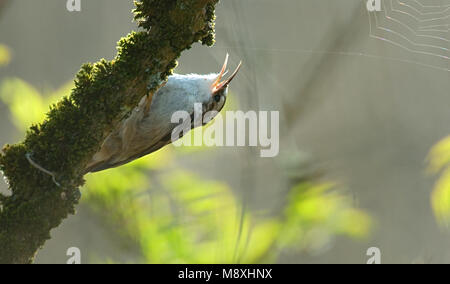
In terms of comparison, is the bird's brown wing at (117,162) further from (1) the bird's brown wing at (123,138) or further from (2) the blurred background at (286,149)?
(2) the blurred background at (286,149)

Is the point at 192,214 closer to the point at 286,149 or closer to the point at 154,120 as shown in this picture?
the point at 286,149

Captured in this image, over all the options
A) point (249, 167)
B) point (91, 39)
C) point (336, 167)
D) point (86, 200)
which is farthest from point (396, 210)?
point (91, 39)

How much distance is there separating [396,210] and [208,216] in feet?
8.74

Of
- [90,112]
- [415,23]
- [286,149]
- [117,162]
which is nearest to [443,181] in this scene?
[286,149]

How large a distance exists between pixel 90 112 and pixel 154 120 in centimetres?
92

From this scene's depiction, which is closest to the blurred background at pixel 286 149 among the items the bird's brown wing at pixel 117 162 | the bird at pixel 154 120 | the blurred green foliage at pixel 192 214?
the blurred green foliage at pixel 192 214

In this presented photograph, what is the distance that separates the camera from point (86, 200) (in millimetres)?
4617

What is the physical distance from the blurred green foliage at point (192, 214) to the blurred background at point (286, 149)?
12 millimetres

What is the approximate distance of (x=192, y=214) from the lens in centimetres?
455

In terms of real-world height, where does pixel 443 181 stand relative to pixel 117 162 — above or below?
above

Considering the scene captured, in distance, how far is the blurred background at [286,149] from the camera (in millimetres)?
4430

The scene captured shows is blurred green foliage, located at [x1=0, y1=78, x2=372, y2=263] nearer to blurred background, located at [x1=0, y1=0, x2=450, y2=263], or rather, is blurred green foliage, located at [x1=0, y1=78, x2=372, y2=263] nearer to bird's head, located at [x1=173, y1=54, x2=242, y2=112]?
blurred background, located at [x1=0, y1=0, x2=450, y2=263]

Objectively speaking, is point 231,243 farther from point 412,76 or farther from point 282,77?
point 412,76

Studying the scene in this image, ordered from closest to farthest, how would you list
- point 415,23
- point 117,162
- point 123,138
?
point 123,138
point 117,162
point 415,23
